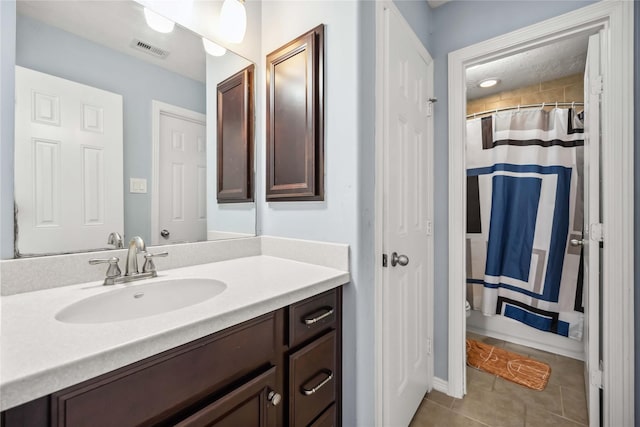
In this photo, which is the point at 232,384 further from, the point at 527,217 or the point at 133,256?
the point at 527,217

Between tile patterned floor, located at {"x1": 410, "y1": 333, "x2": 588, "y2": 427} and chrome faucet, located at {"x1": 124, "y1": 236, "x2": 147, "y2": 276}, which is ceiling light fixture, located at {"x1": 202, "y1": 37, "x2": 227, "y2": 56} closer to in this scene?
chrome faucet, located at {"x1": 124, "y1": 236, "x2": 147, "y2": 276}

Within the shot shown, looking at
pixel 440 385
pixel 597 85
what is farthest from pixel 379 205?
pixel 440 385

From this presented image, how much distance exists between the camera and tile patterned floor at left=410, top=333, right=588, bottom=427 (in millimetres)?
1460

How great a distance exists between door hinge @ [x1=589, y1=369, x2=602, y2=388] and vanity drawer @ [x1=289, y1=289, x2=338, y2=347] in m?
1.34

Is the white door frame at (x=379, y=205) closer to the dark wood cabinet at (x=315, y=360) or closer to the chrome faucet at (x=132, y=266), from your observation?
the dark wood cabinet at (x=315, y=360)

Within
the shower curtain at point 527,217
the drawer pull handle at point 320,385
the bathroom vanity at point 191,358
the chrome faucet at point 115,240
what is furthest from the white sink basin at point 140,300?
the shower curtain at point 527,217

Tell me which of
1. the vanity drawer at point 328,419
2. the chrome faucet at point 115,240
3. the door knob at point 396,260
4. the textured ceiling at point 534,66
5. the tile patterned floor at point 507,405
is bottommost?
the tile patterned floor at point 507,405

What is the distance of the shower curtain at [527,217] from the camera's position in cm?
201

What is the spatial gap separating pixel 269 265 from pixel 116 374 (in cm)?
71

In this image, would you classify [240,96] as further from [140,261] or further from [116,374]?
[116,374]

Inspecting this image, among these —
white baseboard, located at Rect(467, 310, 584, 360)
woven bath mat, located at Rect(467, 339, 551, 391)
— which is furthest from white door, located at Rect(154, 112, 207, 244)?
white baseboard, located at Rect(467, 310, 584, 360)

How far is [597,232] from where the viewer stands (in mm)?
1293

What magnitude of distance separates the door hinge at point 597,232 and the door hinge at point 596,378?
62cm

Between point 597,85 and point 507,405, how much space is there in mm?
1735
